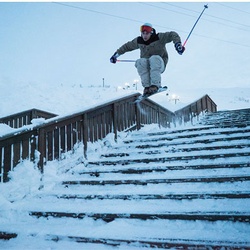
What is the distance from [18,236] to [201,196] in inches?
76.9

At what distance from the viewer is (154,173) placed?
3.33 meters

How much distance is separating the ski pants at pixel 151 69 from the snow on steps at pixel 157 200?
1594 millimetres

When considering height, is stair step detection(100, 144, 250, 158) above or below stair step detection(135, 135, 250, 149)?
below

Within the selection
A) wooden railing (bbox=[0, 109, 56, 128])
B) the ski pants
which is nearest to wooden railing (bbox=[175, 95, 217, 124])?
the ski pants

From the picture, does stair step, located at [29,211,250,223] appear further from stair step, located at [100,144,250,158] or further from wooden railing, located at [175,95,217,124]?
wooden railing, located at [175,95,217,124]

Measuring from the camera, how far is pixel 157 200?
2.62 meters

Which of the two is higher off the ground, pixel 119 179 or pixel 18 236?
pixel 119 179

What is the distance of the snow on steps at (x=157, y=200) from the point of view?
1.98 m

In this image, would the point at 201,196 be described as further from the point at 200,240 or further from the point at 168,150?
the point at 168,150

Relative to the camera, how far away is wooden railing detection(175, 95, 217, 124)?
946cm

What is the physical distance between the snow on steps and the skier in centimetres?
159

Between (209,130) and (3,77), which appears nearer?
(209,130)

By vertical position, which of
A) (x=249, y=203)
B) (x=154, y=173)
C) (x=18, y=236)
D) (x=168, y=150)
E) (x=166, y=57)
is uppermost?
(x=166, y=57)

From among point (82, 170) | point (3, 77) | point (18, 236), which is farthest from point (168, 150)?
point (3, 77)
